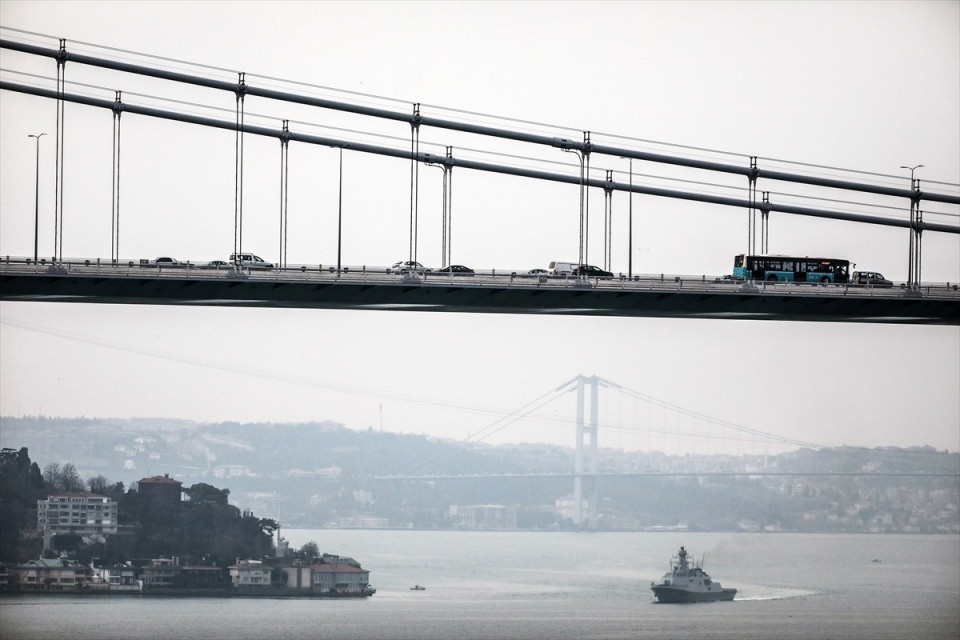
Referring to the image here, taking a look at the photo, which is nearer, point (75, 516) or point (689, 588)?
point (689, 588)

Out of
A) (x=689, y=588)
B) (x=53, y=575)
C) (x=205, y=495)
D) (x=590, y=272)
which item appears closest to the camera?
(x=590, y=272)

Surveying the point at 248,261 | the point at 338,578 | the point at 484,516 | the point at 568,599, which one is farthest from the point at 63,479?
the point at 248,261

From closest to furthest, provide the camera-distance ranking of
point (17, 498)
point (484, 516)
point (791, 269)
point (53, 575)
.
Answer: point (791, 269) → point (53, 575) → point (17, 498) → point (484, 516)

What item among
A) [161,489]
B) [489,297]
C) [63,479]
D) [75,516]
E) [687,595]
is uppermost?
[489,297]

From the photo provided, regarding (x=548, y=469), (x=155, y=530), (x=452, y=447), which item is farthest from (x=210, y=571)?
(x=548, y=469)

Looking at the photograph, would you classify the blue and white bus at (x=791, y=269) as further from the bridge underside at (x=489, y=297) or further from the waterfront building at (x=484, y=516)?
the waterfront building at (x=484, y=516)

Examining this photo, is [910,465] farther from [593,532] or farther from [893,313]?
[893,313]

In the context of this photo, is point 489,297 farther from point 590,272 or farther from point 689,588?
point 689,588

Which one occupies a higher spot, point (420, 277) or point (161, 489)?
point (420, 277)
